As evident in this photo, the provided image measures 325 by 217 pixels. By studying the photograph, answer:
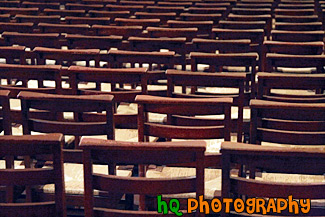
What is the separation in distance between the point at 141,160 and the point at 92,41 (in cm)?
201

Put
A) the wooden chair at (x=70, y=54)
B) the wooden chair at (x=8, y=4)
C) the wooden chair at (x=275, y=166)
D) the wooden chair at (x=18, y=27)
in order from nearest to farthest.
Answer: the wooden chair at (x=275, y=166), the wooden chair at (x=70, y=54), the wooden chair at (x=18, y=27), the wooden chair at (x=8, y=4)

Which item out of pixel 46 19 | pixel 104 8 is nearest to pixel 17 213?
pixel 46 19

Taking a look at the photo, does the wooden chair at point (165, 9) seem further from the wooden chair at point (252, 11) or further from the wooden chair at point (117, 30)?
the wooden chair at point (117, 30)

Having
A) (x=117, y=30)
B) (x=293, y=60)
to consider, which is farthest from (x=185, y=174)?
(x=117, y=30)

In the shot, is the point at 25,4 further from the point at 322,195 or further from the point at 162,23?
the point at 322,195

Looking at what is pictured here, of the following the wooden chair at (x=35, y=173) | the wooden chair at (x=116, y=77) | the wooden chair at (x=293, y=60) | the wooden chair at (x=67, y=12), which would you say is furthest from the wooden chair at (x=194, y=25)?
the wooden chair at (x=35, y=173)

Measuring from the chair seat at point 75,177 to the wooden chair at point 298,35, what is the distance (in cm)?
170

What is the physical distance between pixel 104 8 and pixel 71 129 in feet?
11.6

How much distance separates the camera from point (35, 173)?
1627 mm

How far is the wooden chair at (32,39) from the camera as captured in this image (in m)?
3.54

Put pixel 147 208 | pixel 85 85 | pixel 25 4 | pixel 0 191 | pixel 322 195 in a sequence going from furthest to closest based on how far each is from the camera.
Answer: pixel 25 4 → pixel 85 85 → pixel 0 191 → pixel 147 208 → pixel 322 195

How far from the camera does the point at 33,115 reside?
2.63 meters

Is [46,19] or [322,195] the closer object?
[322,195]

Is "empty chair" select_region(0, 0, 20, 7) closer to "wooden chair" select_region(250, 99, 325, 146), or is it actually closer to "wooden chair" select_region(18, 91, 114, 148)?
"wooden chair" select_region(18, 91, 114, 148)
